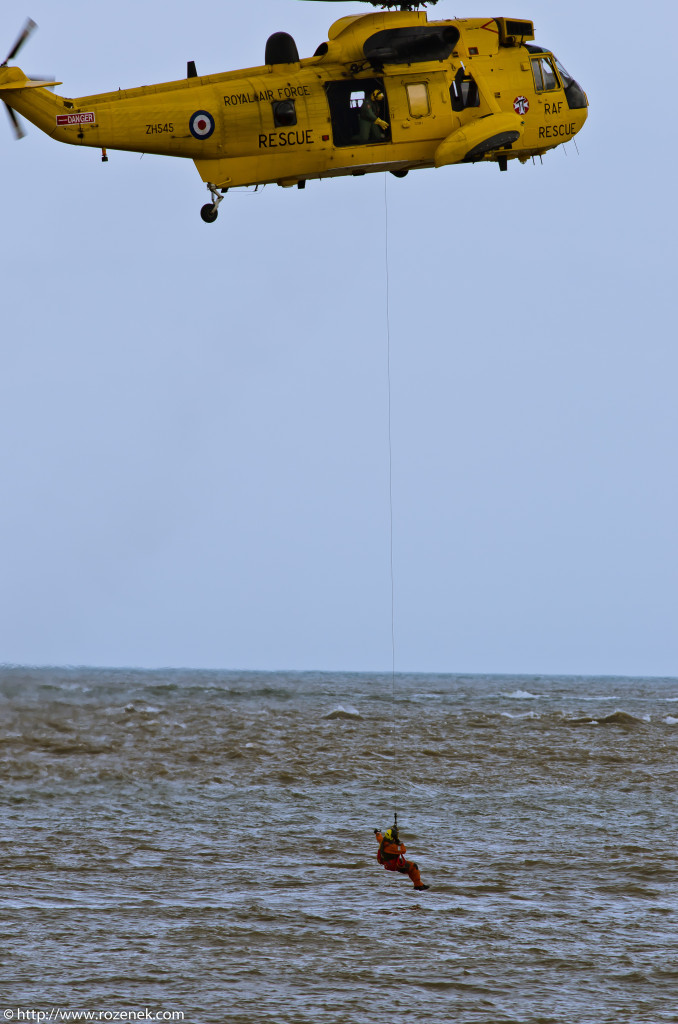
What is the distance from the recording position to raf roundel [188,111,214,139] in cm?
1337

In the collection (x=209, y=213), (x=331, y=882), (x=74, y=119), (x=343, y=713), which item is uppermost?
(x=74, y=119)

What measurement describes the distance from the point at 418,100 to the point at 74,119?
14.4ft

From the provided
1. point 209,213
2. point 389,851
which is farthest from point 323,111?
point 389,851

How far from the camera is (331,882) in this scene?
46.4 feet

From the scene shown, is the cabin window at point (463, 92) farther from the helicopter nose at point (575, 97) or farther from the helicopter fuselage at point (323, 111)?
the helicopter nose at point (575, 97)

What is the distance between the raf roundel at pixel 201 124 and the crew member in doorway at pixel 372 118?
194cm

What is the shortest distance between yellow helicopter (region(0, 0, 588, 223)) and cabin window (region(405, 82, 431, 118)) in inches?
0.6

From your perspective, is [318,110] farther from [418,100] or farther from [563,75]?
[563,75]

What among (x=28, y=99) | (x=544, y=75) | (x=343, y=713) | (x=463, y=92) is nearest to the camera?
(x=28, y=99)

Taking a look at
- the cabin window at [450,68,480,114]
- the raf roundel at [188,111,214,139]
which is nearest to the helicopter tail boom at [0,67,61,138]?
the raf roundel at [188,111,214,139]

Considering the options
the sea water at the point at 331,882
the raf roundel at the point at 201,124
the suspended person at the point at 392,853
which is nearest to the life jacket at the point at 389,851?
the suspended person at the point at 392,853

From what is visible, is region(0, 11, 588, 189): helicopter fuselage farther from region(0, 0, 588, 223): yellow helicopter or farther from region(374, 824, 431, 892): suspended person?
region(374, 824, 431, 892): suspended person

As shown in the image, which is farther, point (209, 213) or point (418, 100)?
point (418, 100)

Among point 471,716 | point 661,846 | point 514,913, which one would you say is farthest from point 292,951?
point 471,716
